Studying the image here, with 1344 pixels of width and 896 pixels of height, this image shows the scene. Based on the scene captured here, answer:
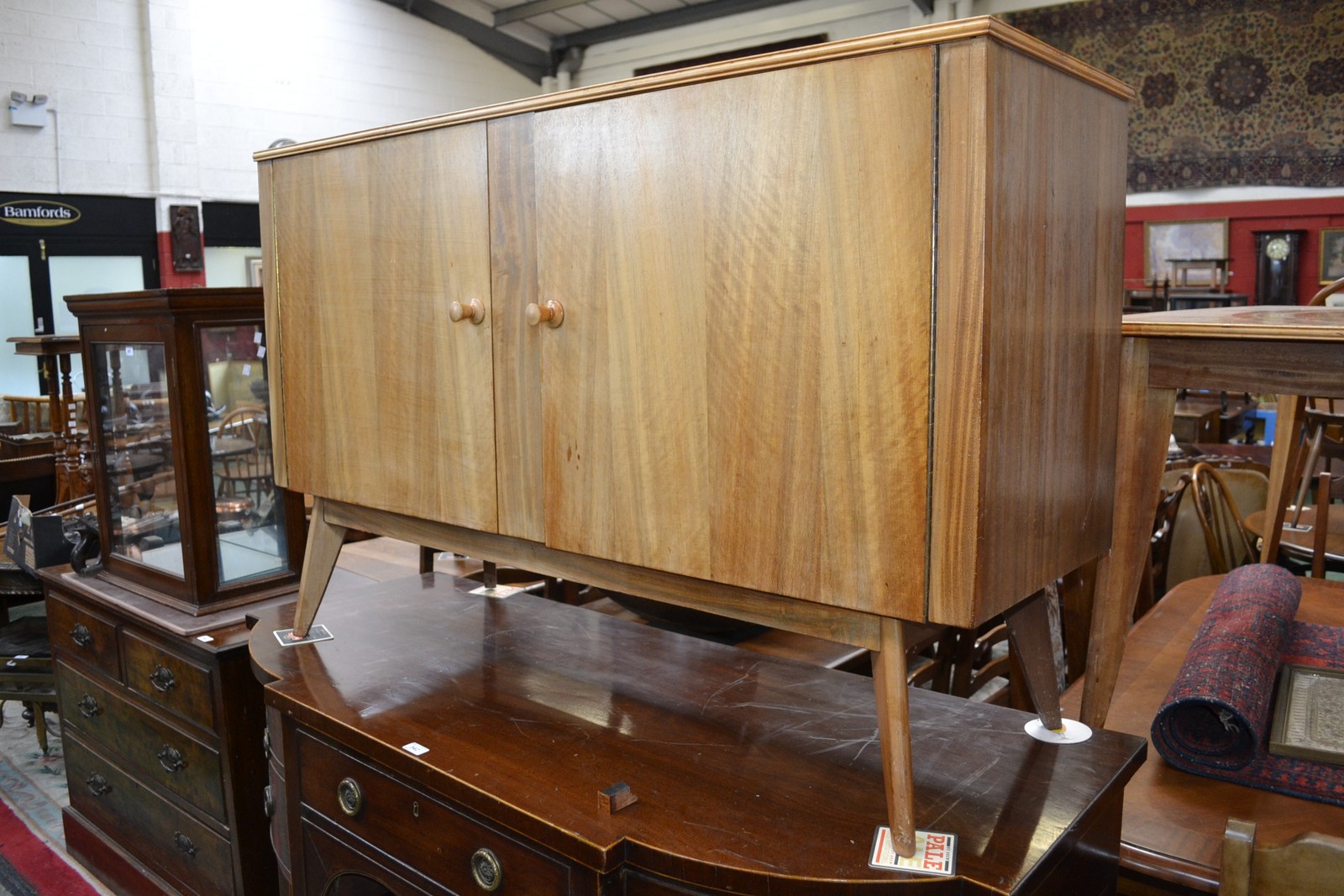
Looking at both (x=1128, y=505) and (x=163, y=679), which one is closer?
(x=1128, y=505)

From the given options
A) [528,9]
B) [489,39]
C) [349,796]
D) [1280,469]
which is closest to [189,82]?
[489,39]

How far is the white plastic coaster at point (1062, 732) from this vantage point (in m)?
1.38

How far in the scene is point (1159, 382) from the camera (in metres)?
1.45

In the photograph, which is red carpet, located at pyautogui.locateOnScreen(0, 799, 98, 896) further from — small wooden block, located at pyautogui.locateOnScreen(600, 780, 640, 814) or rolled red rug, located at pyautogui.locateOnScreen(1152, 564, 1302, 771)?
rolled red rug, located at pyautogui.locateOnScreen(1152, 564, 1302, 771)

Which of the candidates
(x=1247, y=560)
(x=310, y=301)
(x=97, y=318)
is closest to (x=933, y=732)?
(x=310, y=301)

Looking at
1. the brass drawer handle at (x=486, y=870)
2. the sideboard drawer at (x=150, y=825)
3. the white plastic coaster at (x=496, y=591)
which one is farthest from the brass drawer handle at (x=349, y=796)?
the sideboard drawer at (x=150, y=825)

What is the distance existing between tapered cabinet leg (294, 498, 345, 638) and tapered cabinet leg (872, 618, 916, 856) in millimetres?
1086

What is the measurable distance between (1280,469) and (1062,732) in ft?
5.41

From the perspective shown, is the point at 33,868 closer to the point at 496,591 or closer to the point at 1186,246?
the point at 496,591

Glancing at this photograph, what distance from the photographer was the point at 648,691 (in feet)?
5.28

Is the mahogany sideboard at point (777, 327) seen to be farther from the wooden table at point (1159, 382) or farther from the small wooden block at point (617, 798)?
the small wooden block at point (617, 798)

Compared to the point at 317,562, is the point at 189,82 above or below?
above

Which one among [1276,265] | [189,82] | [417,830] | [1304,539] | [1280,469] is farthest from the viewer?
[1276,265]

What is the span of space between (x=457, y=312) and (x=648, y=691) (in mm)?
653
